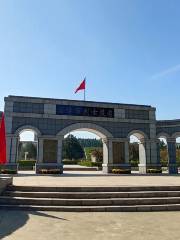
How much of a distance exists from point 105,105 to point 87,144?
109 m

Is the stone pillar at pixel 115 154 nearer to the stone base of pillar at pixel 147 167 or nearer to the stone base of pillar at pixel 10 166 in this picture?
the stone base of pillar at pixel 147 167

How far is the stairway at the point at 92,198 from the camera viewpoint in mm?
10195

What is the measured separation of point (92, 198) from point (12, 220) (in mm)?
3904

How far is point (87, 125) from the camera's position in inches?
1070

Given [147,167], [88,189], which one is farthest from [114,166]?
[88,189]

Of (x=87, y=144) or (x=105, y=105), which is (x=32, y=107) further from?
(x=87, y=144)

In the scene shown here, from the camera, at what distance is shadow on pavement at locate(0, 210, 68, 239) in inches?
281

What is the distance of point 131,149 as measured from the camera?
60344mm

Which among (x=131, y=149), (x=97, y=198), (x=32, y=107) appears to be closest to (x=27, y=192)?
(x=97, y=198)

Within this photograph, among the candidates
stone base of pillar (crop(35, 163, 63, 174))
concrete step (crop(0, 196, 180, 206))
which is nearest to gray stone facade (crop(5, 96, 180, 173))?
stone base of pillar (crop(35, 163, 63, 174))

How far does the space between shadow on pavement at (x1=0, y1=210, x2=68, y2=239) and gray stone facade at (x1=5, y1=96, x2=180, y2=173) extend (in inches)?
624

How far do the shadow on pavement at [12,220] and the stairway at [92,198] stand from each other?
0.58 meters

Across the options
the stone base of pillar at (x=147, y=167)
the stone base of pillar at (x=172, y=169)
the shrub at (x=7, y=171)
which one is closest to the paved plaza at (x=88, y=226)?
the shrub at (x=7, y=171)

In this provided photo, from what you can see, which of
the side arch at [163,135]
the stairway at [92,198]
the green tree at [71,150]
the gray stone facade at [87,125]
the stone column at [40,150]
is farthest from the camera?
the green tree at [71,150]
